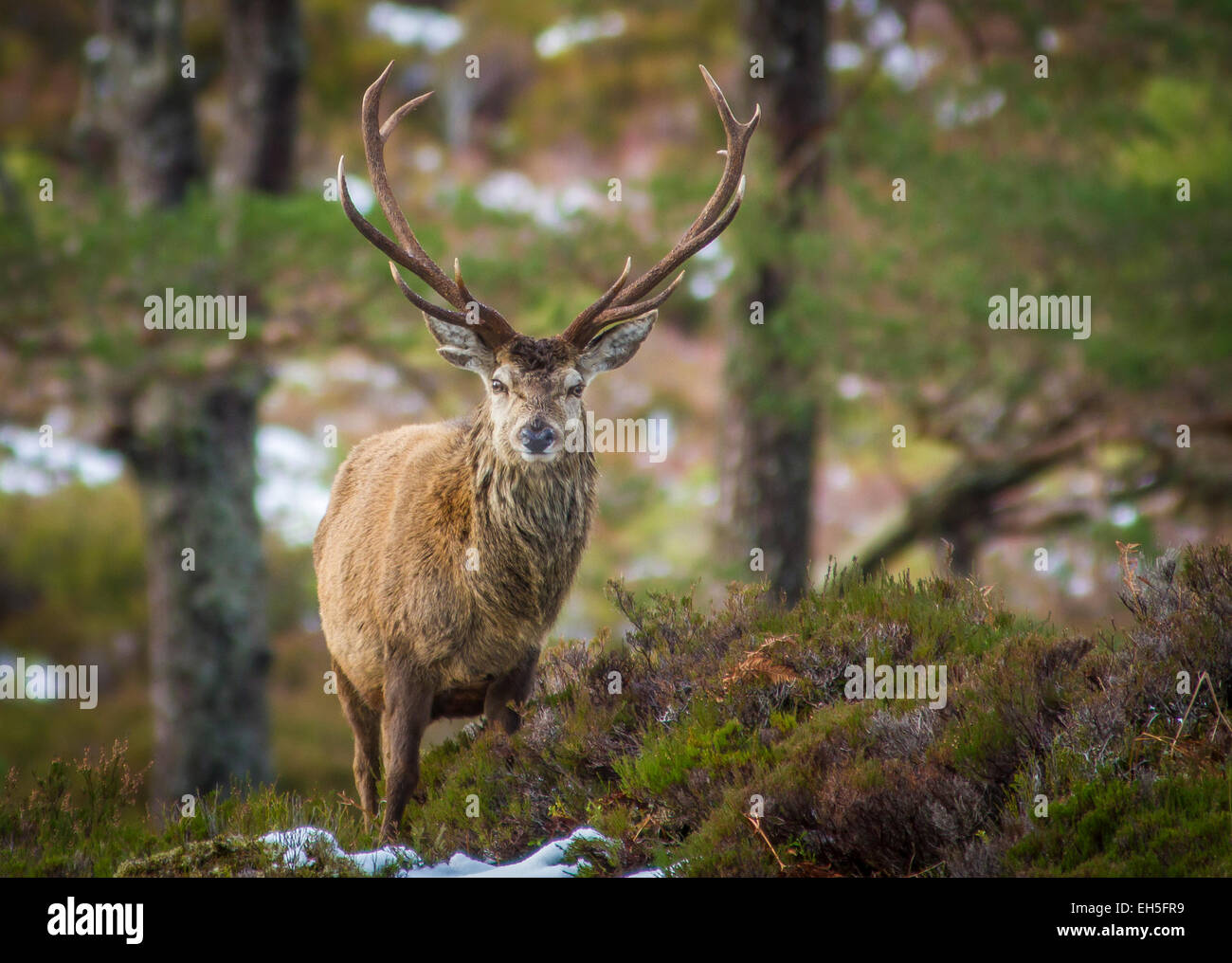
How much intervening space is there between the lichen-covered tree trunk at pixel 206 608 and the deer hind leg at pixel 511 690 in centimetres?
808

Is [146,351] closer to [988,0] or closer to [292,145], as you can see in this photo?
[292,145]

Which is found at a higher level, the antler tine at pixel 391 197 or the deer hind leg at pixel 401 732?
the antler tine at pixel 391 197

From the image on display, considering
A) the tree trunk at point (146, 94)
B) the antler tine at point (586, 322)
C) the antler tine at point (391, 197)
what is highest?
the tree trunk at point (146, 94)

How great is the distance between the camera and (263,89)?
1377 centimetres

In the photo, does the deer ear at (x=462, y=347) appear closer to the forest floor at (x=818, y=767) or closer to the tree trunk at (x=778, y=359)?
the forest floor at (x=818, y=767)

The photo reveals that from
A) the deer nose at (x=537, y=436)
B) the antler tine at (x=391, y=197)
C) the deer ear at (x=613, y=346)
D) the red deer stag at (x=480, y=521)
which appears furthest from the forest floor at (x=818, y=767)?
the antler tine at (x=391, y=197)

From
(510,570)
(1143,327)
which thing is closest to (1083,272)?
(1143,327)

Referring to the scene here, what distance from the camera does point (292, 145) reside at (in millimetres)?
14031

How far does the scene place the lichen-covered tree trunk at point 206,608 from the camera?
13.0 metres

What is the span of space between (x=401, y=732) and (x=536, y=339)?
1.64 m

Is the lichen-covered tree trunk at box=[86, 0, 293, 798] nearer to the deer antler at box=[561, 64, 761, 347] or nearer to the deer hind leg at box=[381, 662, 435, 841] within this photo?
the deer antler at box=[561, 64, 761, 347]

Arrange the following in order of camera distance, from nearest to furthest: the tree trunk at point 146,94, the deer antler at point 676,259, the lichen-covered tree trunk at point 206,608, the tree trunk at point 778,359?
the deer antler at point 676,259 < the tree trunk at point 778,359 < the lichen-covered tree trunk at point 206,608 < the tree trunk at point 146,94

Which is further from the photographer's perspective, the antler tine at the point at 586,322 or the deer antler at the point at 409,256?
the antler tine at the point at 586,322

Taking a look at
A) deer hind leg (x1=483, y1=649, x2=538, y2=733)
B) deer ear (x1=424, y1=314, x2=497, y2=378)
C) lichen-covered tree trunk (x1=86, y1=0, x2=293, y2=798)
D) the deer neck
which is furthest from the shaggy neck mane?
lichen-covered tree trunk (x1=86, y1=0, x2=293, y2=798)
